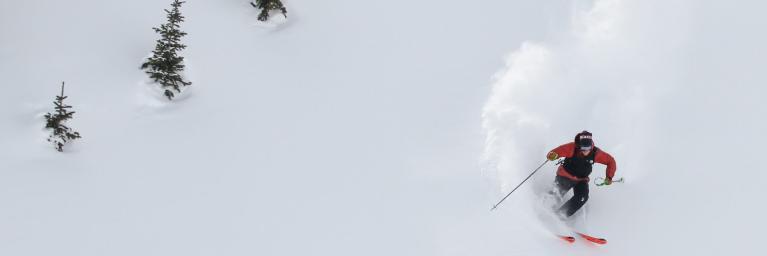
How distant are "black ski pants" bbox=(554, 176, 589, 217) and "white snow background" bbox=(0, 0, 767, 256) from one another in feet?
1.22

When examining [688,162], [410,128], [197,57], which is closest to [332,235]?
[410,128]

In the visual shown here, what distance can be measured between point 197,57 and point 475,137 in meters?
5.56

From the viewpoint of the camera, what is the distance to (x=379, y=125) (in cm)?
1034

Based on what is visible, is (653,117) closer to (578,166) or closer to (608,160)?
(608,160)

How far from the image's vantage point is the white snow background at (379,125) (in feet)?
28.3

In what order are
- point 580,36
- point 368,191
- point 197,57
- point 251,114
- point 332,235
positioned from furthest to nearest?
point 580,36
point 197,57
point 251,114
point 368,191
point 332,235

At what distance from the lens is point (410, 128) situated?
10.3 metres

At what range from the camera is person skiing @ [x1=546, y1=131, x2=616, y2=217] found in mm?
8805

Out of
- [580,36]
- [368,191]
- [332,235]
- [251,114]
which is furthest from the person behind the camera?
[580,36]

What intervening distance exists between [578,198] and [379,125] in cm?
347

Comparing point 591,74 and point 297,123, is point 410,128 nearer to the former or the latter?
point 297,123

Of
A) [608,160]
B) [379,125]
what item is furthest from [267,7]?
[608,160]

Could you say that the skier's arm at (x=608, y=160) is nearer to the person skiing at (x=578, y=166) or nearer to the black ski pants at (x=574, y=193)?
the person skiing at (x=578, y=166)

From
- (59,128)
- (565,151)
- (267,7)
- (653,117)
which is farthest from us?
(267,7)
